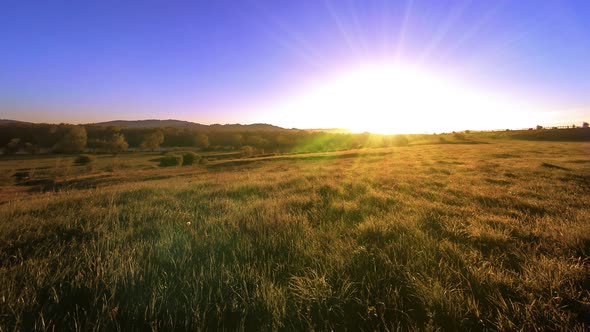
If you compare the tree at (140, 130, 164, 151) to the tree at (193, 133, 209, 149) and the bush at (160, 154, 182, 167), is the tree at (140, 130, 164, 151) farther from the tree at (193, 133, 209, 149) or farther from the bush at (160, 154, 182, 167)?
the bush at (160, 154, 182, 167)

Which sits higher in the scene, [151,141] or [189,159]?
[151,141]

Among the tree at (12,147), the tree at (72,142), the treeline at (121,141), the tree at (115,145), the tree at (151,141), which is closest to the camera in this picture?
the tree at (12,147)

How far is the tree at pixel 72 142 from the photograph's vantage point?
9112 centimetres

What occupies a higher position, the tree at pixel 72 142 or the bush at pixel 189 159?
the tree at pixel 72 142

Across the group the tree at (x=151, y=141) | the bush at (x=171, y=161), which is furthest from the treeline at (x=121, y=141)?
the bush at (x=171, y=161)

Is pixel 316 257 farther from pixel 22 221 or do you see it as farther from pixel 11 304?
pixel 22 221

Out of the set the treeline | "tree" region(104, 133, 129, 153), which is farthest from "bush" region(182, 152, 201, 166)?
"tree" region(104, 133, 129, 153)

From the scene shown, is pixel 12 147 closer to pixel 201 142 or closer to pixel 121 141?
pixel 121 141

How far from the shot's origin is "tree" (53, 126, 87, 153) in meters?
91.1

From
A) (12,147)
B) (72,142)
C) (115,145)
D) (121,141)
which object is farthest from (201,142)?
(12,147)

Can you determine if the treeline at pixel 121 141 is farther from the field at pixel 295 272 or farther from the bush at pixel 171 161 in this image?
the field at pixel 295 272

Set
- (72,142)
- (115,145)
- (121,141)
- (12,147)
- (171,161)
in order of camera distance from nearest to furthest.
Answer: (171,161) < (12,147) < (72,142) < (115,145) < (121,141)

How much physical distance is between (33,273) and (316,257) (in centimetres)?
299

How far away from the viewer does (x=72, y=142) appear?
3676 inches
